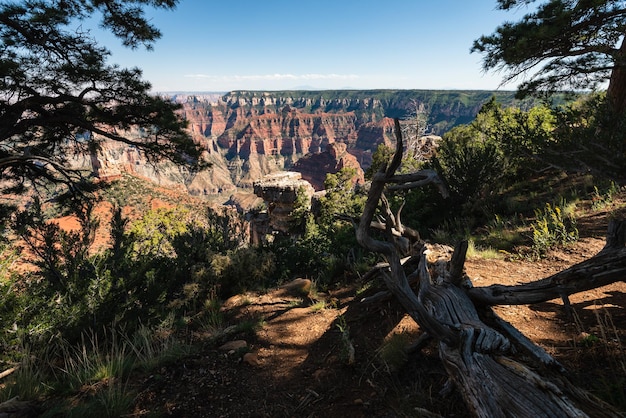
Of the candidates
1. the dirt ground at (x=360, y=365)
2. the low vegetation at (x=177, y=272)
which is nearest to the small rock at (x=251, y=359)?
the dirt ground at (x=360, y=365)

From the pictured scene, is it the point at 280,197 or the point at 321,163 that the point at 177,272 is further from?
the point at 321,163

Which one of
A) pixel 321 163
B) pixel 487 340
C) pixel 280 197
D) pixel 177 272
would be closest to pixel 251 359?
pixel 487 340

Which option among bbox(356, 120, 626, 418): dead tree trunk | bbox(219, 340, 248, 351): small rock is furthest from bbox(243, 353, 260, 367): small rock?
bbox(356, 120, 626, 418): dead tree trunk

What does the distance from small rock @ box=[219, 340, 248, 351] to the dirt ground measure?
1.0 inches

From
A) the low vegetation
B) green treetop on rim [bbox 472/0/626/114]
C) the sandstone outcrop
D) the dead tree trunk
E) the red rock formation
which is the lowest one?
the red rock formation

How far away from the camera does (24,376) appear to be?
3158 millimetres

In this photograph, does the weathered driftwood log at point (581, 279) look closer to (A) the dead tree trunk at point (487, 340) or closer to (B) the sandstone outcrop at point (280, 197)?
(A) the dead tree trunk at point (487, 340)

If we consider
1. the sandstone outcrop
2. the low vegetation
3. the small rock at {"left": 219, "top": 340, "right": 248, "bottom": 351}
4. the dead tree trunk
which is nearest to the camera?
the dead tree trunk

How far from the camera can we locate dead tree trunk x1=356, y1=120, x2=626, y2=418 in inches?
60.1

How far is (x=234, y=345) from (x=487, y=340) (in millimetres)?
2932

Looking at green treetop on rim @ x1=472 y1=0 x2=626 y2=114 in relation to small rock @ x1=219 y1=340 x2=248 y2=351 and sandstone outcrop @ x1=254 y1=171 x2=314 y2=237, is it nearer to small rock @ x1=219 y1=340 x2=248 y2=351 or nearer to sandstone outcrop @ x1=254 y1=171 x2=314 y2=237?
small rock @ x1=219 y1=340 x2=248 y2=351

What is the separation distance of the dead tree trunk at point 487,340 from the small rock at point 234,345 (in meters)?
2.15

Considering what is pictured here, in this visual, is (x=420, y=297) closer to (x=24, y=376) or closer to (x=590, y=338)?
(x=590, y=338)

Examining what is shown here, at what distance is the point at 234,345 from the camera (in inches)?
152
